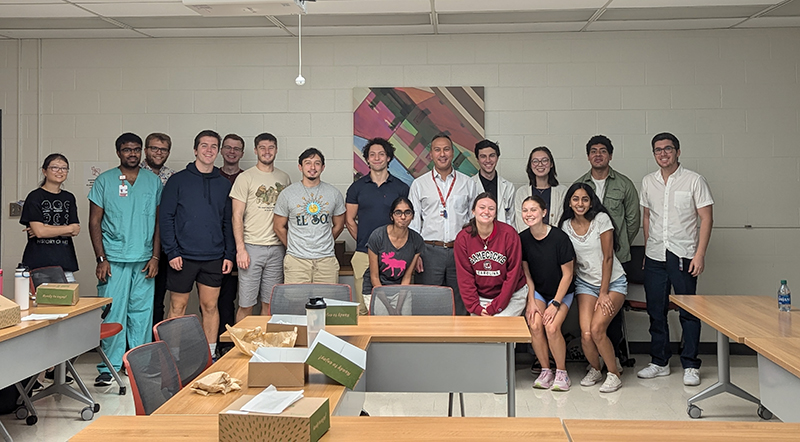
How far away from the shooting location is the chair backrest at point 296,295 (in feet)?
12.2

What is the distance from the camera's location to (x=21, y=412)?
3.96 m

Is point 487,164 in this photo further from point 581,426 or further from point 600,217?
point 581,426

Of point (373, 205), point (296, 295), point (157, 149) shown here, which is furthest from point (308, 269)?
point (157, 149)

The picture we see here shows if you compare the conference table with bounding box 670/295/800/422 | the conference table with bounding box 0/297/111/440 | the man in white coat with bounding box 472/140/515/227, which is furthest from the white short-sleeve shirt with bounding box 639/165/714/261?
the conference table with bounding box 0/297/111/440

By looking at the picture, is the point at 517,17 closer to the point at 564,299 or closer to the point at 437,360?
the point at 564,299

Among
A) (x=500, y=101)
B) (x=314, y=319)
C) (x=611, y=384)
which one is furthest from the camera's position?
(x=500, y=101)

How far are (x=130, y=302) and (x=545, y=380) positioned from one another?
10.2ft

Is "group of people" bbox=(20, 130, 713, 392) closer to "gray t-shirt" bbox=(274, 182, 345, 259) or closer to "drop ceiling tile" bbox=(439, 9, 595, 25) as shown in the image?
"gray t-shirt" bbox=(274, 182, 345, 259)

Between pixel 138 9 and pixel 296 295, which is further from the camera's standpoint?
pixel 138 9

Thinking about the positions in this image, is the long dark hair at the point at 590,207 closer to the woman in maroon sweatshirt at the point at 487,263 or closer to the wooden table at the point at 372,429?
the woman in maroon sweatshirt at the point at 487,263

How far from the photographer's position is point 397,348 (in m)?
3.07

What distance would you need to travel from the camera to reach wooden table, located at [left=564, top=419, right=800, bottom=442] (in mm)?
1742

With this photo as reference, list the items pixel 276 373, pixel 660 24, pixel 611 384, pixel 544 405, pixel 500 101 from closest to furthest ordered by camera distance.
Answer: pixel 276 373
pixel 544 405
pixel 611 384
pixel 660 24
pixel 500 101

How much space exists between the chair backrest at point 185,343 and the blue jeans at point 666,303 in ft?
11.3
